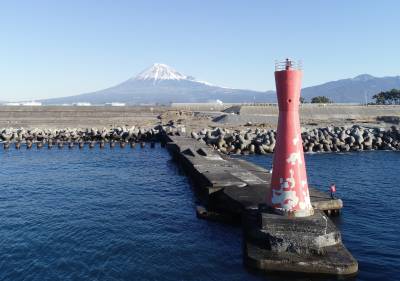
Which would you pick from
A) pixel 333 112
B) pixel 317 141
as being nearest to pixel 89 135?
pixel 317 141

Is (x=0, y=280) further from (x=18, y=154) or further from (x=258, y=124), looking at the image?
(x=258, y=124)

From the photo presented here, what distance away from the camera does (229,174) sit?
24359 millimetres

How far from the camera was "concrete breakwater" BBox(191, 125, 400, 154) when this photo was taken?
43312 mm

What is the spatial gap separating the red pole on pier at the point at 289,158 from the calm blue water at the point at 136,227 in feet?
8.17

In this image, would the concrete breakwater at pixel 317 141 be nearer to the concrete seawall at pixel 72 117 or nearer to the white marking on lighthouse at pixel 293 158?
the concrete seawall at pixel 72 117

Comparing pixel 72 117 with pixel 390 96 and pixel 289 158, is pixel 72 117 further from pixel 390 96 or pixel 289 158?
pixel 390 96

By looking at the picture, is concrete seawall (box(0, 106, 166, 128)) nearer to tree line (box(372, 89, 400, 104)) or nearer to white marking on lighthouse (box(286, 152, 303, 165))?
white marking on lighthouse (box(286, 152, 303, 165))

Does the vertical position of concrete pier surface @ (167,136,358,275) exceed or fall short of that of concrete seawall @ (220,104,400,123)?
it falls short

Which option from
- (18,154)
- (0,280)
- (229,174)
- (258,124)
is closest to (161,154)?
(18,154)

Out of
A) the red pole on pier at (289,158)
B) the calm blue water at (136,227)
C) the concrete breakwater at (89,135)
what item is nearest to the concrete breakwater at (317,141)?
the concrete breakwater at (89,135)

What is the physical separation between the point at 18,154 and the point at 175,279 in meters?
34.6

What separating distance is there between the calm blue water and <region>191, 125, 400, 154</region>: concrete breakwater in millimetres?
11003

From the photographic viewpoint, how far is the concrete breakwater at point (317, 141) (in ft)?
142

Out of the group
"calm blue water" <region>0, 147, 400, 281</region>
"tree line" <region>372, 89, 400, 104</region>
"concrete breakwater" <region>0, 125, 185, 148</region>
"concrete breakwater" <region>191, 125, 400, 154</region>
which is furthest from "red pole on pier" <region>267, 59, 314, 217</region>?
"tree line" <region>372, 89, 400, 104</region>
